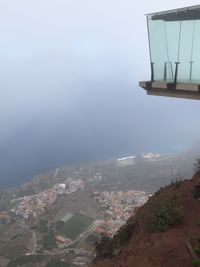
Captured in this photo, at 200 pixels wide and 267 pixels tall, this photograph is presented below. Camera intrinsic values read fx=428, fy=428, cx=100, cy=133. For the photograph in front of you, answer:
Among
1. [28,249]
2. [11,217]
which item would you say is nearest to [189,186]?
[28,249]

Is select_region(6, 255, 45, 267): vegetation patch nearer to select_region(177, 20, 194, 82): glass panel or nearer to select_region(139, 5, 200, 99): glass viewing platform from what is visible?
select_region(139, 5, 200, 99): glass viewing platform

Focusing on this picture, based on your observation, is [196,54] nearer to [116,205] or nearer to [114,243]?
[114,243]

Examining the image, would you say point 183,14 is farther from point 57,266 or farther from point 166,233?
point 57,266

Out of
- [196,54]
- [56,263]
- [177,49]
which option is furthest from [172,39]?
[56,263]

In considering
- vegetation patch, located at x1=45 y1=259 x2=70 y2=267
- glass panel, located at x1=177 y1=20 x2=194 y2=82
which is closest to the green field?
vegetation patch, located at x1=45 y1=259 x2=70 y2=267

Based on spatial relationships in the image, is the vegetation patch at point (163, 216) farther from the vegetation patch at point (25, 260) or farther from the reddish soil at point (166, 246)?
the vegetation patch at point (25, 260)

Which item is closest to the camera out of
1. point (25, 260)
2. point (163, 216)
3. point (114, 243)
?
point (163, 216)

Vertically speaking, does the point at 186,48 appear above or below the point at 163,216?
above
